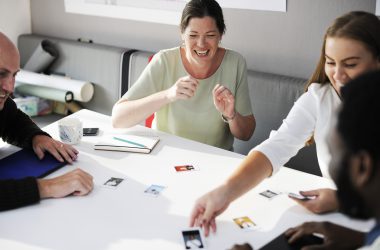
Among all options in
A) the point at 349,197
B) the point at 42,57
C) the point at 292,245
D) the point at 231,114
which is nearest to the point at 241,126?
the point at 231,114

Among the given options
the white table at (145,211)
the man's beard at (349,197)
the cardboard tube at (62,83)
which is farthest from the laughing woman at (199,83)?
the man's beard at (349,197)

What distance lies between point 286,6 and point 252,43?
11.6 inches

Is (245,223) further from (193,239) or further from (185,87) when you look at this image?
(185,87)

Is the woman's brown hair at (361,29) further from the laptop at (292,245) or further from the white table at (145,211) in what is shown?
the laptop at (292,245)

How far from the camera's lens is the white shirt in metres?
1.44

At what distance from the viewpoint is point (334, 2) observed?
2.18 metres

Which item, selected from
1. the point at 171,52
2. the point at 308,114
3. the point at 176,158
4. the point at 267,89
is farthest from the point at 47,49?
the point at 308,114

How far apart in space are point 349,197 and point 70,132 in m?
A: 1.21

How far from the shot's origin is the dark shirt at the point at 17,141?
1214 mm

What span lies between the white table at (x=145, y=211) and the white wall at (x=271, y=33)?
1.00 meters

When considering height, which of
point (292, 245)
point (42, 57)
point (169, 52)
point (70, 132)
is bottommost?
point (292, 245)

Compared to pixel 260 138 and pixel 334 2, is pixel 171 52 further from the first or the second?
pixel 334 2

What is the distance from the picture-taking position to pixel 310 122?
1481 millimetres

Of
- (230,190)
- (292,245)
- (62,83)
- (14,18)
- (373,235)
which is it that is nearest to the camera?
(373,235)
